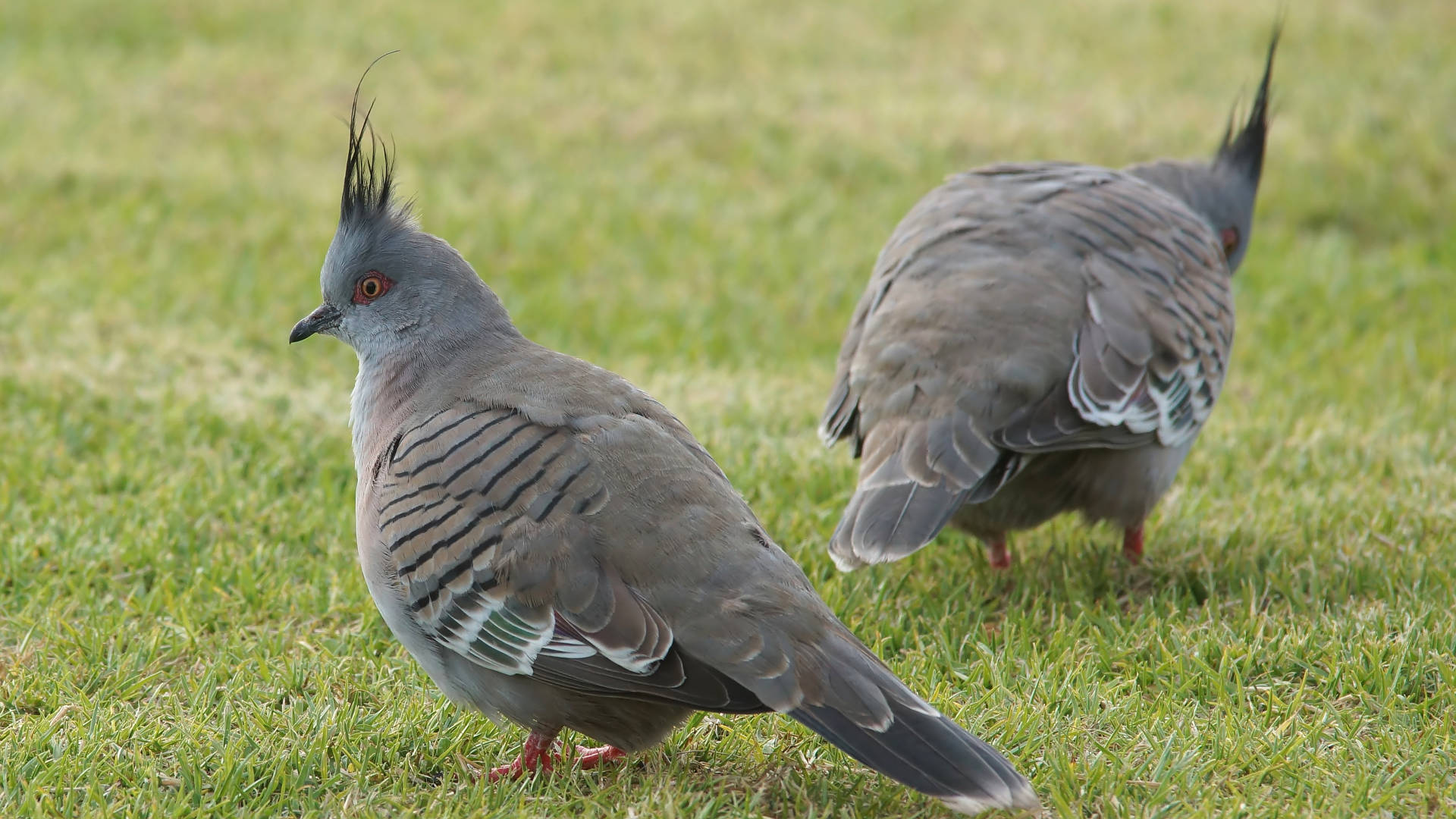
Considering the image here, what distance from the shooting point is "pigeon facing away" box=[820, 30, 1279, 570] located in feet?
14.4

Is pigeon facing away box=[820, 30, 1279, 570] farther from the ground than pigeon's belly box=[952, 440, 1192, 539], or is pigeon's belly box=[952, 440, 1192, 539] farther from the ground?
pigeon facing away box=[820, 30, 1279, 570]

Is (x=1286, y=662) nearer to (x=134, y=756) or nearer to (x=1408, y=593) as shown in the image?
(x=1408, y=593)

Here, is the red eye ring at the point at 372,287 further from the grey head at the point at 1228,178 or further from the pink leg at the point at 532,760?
the grey head at the point at 1228,178

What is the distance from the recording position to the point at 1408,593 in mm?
4535

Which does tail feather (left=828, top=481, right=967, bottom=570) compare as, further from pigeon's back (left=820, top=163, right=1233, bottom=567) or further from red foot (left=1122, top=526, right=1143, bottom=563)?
red foot (left=1122, top=526, right=1143, bottom=563)

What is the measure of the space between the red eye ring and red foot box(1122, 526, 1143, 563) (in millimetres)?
2716

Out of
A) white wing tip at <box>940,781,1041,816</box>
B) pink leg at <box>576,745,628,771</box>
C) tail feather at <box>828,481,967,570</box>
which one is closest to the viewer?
white wing tip at <box>940,781,1041,816</box>

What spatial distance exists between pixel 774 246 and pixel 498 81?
11.4 ft

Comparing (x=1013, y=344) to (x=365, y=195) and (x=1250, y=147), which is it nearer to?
(x=365, y=195)

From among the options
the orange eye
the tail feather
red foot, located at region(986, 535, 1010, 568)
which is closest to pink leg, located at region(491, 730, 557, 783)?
the tail feather

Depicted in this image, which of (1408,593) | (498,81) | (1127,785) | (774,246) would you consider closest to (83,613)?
(1127,785)

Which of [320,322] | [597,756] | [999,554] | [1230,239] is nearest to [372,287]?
Answer: [320,322]

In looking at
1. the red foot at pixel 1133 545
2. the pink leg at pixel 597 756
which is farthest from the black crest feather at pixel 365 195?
the red foot at pixel 1133 545

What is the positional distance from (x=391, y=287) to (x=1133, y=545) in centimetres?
277
